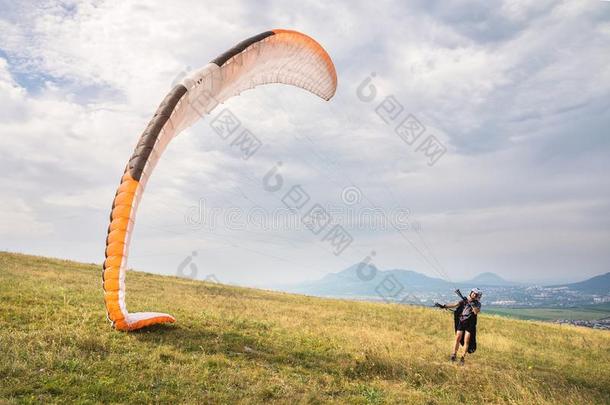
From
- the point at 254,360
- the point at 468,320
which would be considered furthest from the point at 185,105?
the point at 468,320

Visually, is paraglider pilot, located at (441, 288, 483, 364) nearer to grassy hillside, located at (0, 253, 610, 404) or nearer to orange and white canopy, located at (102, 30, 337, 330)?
grassy hillside, located at (0, 253, 610, 404)

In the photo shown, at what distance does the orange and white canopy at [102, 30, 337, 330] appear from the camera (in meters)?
11.3

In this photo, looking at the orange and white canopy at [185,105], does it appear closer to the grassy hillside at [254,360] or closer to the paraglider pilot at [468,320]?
the grassy hillside at [254,360]

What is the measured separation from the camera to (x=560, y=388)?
12703 millimetres

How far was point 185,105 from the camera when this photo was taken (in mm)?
12609

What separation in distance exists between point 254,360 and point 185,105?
748 centimetres

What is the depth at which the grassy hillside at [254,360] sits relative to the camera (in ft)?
28.3

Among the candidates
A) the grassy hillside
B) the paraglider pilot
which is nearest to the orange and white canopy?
the grassy hillside

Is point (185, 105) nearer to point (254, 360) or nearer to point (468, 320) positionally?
point (254, 360)

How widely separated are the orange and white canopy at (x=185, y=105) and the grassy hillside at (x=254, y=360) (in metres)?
1.39

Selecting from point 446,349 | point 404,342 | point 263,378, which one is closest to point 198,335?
point 263,378

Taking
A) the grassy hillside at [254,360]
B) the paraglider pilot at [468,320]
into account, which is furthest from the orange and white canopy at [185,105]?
the paraglider pilot at [468,320]

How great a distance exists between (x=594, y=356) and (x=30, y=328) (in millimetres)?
21483

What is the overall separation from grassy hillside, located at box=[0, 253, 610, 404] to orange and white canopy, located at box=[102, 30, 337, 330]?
1.39m
